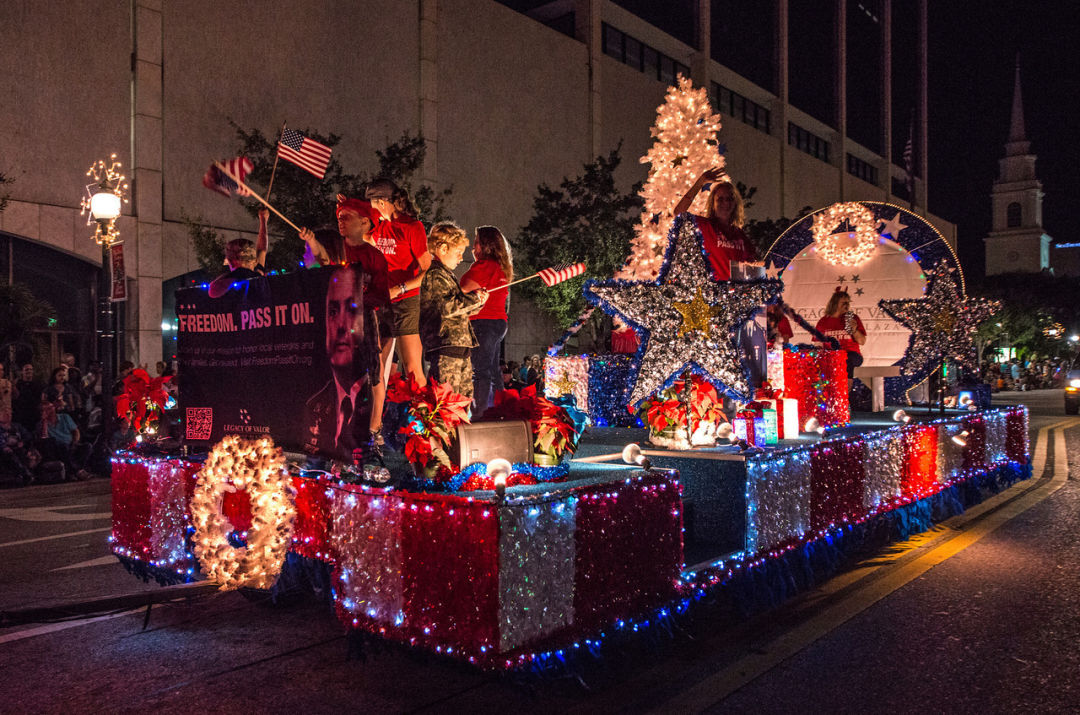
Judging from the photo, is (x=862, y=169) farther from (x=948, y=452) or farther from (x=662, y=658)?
(x=662, y=658)

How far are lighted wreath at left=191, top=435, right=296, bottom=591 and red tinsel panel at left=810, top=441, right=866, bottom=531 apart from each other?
11.9 feet

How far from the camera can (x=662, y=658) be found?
4.47 meters

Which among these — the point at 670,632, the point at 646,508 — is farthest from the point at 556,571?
the point at 670,632

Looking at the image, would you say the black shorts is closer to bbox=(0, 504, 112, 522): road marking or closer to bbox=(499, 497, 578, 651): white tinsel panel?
bbox=(499, 497, 578, 651): white tinsel panel

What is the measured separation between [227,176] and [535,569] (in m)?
2.92

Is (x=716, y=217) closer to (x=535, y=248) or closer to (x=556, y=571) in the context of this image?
(x=556, y=571)

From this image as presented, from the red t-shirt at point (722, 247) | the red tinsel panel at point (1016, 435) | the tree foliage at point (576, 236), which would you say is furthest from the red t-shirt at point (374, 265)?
the tree foliage at point (576, 236)

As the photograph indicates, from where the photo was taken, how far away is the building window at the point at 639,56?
1238 inches

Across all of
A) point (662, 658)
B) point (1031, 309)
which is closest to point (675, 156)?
point (662, 658)

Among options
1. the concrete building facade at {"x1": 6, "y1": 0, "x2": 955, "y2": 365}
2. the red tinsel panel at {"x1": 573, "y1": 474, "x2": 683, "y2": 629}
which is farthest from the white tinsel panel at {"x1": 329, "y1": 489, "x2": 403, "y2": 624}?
the concrete building facade at {"x1": 6, "y1": 0, "x2": 955, "y2": 365}

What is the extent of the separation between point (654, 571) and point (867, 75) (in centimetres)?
5292

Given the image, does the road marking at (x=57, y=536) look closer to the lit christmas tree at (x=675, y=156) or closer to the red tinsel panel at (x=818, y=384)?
the red tinsel panel at (x=818, y=384)

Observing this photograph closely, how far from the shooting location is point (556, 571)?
376cm

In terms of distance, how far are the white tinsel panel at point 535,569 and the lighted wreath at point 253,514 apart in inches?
61.2
